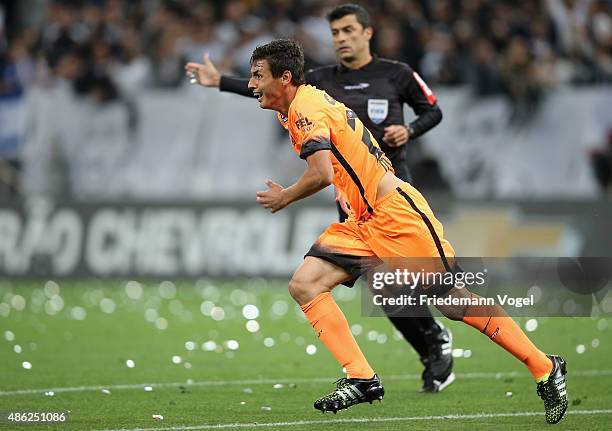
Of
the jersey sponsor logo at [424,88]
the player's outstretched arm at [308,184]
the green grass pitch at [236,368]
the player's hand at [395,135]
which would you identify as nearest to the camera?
the player's outstretched arm at [308,184]

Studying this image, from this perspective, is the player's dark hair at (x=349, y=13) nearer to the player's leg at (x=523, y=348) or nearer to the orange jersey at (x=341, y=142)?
the orange jersey at (x=341, y=142)

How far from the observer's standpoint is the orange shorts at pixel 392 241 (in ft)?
24.0

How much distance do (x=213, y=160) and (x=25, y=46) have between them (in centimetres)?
420

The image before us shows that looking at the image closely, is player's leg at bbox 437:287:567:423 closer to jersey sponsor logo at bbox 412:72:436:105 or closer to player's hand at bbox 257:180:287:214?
player's hand at bbox 257:180:287:214

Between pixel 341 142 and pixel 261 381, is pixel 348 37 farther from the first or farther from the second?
pixel 261 381

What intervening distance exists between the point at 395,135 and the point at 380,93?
53cm

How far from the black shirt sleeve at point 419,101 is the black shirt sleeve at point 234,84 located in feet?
3.96

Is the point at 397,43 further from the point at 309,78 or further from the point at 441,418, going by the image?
the point at 441,418

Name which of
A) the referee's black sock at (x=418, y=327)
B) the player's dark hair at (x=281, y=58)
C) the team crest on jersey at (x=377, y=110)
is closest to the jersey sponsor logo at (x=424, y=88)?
the team crest on jersey at (x=377, y=110)

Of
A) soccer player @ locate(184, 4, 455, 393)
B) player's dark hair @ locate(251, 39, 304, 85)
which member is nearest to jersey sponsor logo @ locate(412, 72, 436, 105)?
soccer player @ locate(184, 4, 455, 393)

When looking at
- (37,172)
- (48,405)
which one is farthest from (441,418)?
(37,172)

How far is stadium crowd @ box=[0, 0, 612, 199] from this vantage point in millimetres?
17281

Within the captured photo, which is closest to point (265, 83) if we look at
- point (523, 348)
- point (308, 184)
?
point (308, 184)

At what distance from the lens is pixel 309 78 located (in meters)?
9.26
